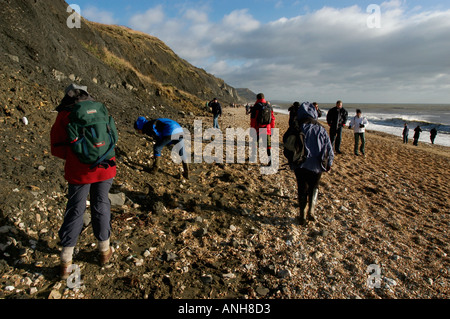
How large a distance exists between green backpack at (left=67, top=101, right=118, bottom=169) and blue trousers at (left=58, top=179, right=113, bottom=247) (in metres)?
0.32

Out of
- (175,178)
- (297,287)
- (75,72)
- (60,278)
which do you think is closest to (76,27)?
(75,72)

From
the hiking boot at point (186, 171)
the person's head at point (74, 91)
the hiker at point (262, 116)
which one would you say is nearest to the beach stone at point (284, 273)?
the person's head at point (74, 91)

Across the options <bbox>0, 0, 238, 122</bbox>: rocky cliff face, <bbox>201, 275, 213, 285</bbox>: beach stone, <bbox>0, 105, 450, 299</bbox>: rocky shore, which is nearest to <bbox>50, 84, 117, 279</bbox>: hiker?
<bbox>0, 105, 450, 299</bbox>: rocky shore

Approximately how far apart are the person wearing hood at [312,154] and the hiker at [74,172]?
2.91 meters

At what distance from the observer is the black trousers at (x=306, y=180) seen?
4102mm

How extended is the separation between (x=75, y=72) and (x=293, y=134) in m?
10.3

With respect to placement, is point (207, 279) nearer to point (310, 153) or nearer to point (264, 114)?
point (310, 153)

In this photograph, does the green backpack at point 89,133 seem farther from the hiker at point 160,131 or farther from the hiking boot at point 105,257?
the hiker at point 160,131

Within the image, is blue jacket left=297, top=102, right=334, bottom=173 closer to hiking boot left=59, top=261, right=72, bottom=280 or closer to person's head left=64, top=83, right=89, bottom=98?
person's head left=64, top=83, right=89, bottom=98

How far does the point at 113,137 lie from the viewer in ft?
9.22

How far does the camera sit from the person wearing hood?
3.98 metres

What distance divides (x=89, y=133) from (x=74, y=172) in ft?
1.50

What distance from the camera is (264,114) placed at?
6914 mm
